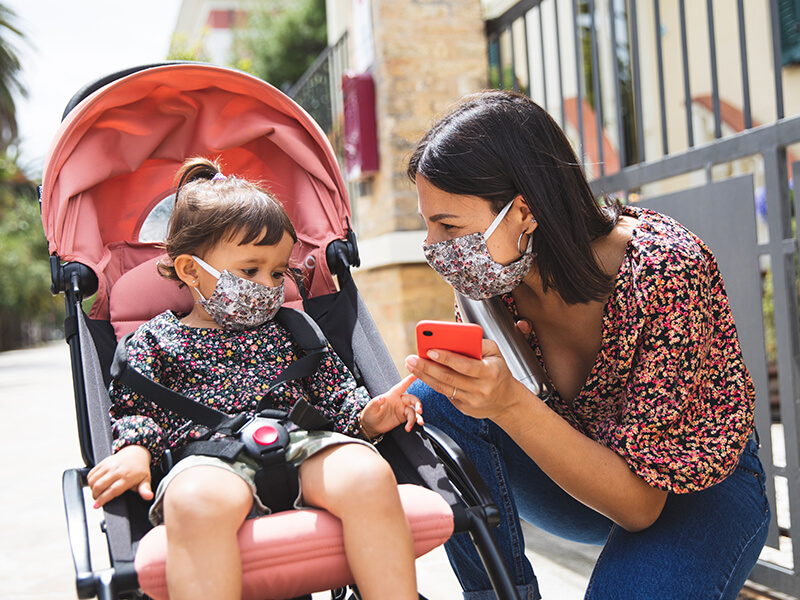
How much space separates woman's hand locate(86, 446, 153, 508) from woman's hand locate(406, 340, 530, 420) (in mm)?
627

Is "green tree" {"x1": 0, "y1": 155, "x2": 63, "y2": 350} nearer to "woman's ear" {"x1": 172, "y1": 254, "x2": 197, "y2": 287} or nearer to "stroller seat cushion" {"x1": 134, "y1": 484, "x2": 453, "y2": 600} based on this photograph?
"woman's ear" {"x1": 172, "y1": 254, "x2": 197, "y2": 287}

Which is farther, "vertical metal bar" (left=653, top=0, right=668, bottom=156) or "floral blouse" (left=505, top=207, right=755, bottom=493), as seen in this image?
"vertical metal bar" (left=653, top=0, right=668, bottom=156)

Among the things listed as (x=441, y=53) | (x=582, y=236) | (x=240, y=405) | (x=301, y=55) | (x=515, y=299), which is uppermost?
(x=301, y=55)

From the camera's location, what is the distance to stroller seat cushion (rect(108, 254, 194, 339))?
6.62 ft

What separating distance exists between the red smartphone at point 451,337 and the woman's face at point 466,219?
36 cm

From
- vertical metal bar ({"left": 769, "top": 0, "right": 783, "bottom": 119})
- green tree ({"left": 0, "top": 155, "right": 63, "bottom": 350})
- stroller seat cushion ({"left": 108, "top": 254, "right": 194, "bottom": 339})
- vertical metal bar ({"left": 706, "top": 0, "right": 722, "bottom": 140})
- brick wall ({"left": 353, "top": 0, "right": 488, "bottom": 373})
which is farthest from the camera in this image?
green tree ({"left": 0, "top": 155, "right": 63, "bottom": 350})

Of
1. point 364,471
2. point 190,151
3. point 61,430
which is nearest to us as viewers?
point 364,471

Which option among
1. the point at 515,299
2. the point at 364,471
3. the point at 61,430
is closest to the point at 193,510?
the point at 364,471

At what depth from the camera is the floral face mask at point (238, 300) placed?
1848 mm

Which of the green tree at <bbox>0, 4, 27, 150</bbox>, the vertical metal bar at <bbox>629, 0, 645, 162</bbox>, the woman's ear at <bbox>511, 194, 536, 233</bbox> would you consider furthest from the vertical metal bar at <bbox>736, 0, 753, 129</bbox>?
the green tree at <bbox>0, 4, 27, 150</bbox>

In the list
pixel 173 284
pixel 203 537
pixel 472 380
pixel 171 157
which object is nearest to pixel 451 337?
pixel 472 380

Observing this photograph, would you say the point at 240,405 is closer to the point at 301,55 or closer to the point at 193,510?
the point at 193,510

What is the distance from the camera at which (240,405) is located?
1.77 m

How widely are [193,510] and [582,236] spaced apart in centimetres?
103
